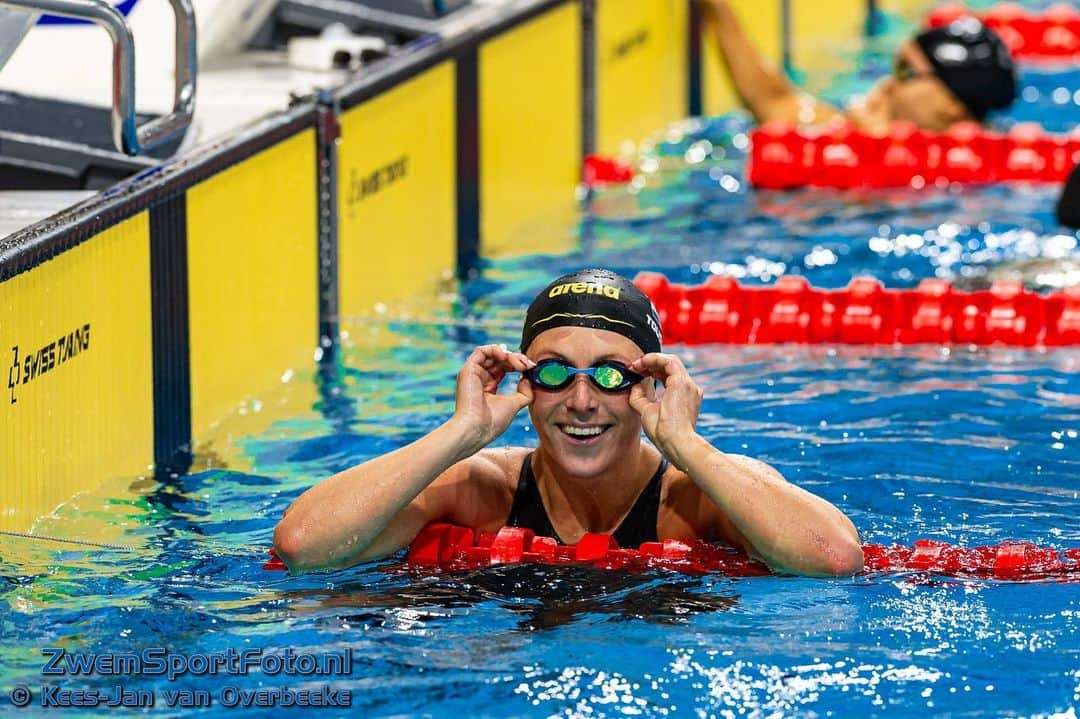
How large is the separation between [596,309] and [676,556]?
1.75 feet

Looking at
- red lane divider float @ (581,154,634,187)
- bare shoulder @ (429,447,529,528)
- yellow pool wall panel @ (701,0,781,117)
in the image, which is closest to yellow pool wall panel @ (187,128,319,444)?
bare shoulder @ (429,447,529,528)

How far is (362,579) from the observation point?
3945 millimetres

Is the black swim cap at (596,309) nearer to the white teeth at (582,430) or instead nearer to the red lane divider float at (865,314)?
the white teeth at (582,430)

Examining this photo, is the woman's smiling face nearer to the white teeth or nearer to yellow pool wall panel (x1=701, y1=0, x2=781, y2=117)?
the white teeth

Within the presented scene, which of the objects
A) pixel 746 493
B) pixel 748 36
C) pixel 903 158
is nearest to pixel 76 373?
pixel 746 493

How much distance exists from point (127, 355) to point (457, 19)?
3638 millimetres

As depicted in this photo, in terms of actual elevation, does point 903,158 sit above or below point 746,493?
above

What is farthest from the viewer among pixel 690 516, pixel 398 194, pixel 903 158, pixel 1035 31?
pixel 1035 31

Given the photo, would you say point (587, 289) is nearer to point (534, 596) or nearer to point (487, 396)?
point (487, 396)

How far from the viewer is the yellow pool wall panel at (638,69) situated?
31.2 feet

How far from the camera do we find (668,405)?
383 centimetres

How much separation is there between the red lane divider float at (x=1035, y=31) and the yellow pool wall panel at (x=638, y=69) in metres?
2.73

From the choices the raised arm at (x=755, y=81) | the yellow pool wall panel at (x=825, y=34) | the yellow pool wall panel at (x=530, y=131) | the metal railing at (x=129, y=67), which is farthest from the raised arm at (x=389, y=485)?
the yellow pool wall panel at (x=825, y=34)

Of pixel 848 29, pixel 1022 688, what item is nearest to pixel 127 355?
pixel 1022 688
